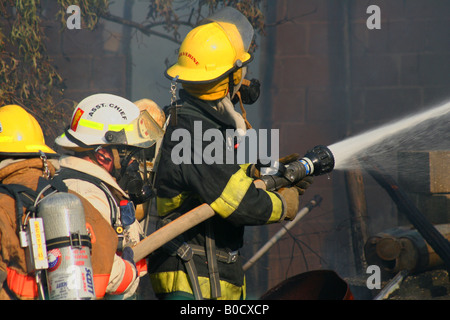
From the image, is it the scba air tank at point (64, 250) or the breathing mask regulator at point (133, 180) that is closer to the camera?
the scba air tank at point (64, 250)

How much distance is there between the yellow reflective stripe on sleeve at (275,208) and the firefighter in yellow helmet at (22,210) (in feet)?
3.12

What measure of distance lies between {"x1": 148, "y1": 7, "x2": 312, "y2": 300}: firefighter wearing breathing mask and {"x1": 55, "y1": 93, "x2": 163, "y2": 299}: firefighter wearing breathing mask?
0.52 feet

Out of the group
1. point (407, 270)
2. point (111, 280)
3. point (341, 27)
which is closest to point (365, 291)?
point (407, 270)

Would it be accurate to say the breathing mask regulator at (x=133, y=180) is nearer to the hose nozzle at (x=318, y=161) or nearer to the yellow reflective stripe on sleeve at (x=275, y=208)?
the yellow reflective stripe on sleeve at (x=275, y=208)

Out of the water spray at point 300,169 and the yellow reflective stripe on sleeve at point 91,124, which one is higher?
the yellow reflective stripe on sleeve at point 91,124

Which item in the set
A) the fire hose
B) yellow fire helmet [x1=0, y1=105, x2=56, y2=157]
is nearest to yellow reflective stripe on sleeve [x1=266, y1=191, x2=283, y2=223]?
the fire hose

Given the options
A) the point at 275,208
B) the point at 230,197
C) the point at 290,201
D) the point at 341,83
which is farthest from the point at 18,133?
the point at 341,83

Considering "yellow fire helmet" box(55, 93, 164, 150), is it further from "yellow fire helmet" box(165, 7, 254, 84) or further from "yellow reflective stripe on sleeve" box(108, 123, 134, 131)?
→ "yellow fire helmet" box(165, 7, 254, 84)

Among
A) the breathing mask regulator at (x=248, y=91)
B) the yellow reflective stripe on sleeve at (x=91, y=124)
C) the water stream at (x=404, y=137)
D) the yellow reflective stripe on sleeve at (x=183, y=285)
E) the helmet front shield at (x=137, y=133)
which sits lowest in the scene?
the yellow reflective stripe on sleeve at (x=183, y=285)

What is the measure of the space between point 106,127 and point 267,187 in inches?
37.8

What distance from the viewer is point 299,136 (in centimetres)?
719

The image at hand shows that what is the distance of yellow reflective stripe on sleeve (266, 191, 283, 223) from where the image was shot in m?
3.33

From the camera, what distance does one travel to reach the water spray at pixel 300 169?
3.57 m

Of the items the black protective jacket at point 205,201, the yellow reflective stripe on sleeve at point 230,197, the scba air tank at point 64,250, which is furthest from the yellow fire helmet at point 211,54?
the scba air tank at point 64,250
